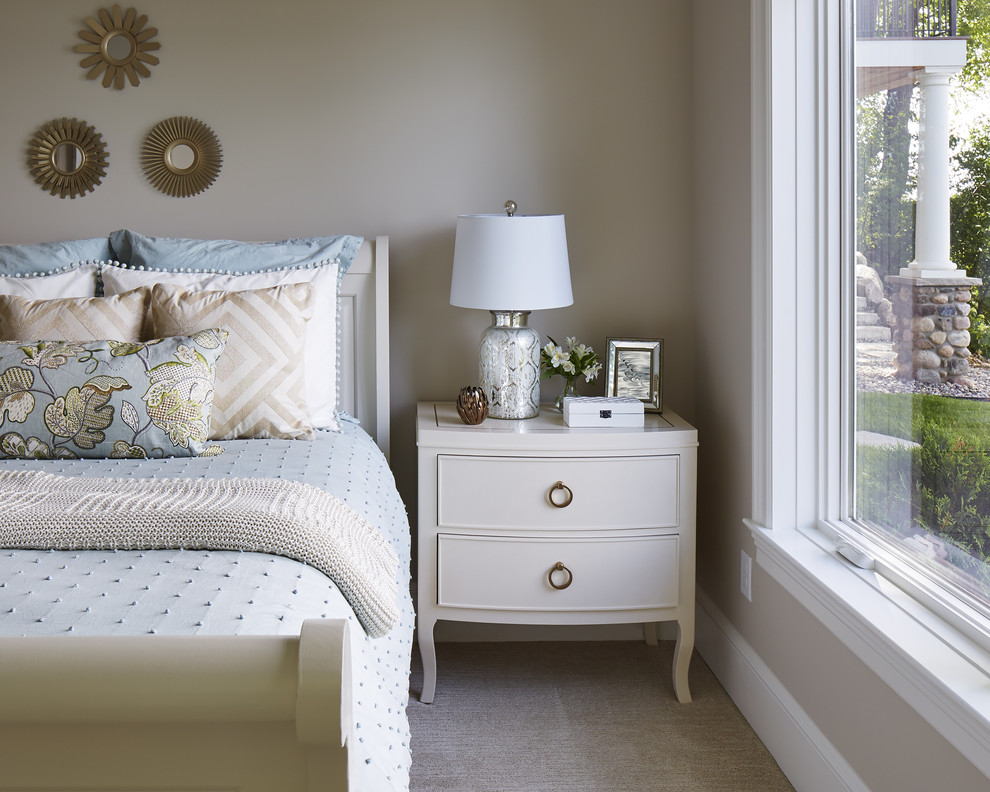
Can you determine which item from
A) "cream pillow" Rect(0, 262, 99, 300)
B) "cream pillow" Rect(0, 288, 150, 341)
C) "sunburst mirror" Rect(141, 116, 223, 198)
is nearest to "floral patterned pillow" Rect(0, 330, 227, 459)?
"cream pillow" Rect(0, 288, 150, 341)

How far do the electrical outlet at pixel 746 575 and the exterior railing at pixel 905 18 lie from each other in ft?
4.23

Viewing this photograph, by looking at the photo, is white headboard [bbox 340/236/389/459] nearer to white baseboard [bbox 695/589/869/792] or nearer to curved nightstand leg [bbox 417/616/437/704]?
curved nightstand leg [bbox 417/616/437/704]

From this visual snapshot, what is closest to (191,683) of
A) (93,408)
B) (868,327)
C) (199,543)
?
(199,543)

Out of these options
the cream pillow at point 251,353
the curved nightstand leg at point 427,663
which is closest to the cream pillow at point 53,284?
the cream pillow at point 251,353

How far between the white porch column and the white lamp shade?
100 centimetres

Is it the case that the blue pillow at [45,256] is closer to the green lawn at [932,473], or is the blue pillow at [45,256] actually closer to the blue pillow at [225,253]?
the blue pillow at [225,253]

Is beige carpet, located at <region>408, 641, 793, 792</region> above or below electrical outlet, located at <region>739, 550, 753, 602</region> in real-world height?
below

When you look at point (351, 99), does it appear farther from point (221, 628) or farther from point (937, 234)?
point (221, 628)

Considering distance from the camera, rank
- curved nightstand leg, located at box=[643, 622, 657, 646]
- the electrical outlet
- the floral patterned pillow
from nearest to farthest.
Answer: the floral patterned pillow, the electrical outlet, curved nightstand leg, located at box=[643, 622, 657, 646]

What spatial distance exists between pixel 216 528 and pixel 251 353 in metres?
0.92

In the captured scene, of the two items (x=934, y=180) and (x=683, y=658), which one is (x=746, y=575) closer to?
(x=683, y=658)

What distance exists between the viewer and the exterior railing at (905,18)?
1.58 metres

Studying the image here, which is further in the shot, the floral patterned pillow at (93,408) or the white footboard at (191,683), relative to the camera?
the floral patterned pillow at (93,408)

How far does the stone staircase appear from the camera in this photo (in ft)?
6.09
